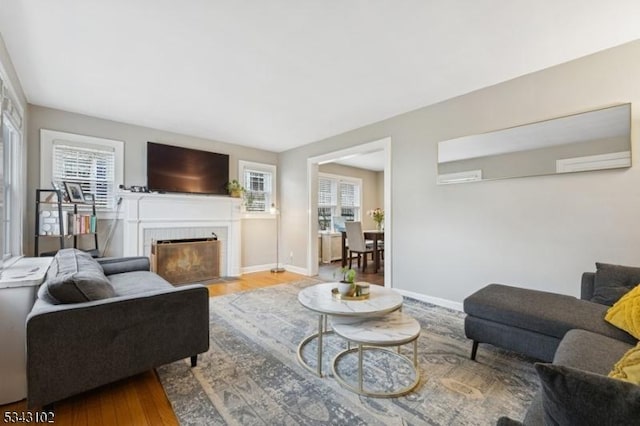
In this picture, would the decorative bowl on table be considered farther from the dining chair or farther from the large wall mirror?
the dining chair

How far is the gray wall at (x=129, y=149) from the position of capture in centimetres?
356

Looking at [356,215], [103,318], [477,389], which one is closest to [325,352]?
[477,389]

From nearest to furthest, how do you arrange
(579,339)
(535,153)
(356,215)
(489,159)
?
1. (579,339)
2. (535,153)
3. (489,159)
4. (356,215)

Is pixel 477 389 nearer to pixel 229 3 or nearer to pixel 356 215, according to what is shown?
pixel 229 3

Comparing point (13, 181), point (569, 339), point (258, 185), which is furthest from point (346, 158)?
point (13, 181)

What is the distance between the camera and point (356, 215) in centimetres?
787

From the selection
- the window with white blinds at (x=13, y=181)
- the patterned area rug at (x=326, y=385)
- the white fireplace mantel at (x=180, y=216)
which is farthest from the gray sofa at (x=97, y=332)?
the white fireplace mantel at (x=180, y=216)

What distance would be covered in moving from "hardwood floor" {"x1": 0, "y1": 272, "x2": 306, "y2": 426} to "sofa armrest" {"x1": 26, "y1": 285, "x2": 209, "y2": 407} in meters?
0.14

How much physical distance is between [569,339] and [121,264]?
4032 millimetres

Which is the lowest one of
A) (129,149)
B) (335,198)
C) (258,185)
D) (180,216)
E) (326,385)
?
(326,385)

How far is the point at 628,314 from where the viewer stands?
1.59 meters

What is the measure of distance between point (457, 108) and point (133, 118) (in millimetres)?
4379

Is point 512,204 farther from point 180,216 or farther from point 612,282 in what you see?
point 180,216

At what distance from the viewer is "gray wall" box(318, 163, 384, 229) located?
24.9ft
